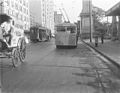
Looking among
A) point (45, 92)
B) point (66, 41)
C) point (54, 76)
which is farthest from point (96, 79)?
point (66, 41)

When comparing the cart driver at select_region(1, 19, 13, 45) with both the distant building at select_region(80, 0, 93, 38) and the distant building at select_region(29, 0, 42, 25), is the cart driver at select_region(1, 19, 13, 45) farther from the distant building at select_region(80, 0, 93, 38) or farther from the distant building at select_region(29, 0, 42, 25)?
the distant building at select_region(29, 0, 42, 25)

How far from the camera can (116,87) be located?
21.6 feet

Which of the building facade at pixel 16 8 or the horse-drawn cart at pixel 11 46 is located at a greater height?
the building facade at pixel 16 8

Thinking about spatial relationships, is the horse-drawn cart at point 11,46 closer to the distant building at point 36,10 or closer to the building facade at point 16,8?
the building facade at point 16,8

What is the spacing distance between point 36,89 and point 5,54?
461 centimetres

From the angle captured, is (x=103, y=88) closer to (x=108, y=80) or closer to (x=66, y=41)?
(x=108, y=80)

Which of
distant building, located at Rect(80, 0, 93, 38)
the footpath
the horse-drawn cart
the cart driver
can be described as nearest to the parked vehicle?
the footpath

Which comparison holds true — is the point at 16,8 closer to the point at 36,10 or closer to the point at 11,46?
the point at 36,10

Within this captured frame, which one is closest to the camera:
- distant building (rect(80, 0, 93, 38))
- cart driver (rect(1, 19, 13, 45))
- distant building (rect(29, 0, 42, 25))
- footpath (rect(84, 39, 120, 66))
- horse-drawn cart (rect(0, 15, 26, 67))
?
horse-drawn cart (rect(0, 15, 26, 67))

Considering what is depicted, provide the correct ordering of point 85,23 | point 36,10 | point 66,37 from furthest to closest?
point 36,10 → point 85,23 → point 66,37

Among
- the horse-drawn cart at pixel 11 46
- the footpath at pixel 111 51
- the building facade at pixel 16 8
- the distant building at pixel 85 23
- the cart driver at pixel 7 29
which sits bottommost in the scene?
the footpath at pixel 111 51

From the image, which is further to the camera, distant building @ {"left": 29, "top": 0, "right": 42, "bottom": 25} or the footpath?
distant building @ {"left": 29, "top": 0, "right": 42, "bottom": 25}

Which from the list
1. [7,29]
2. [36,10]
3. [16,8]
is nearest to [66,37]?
[7,29]

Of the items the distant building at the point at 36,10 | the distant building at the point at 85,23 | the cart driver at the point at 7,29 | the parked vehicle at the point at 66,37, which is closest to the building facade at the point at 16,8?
the distant building at the point at 85,23
